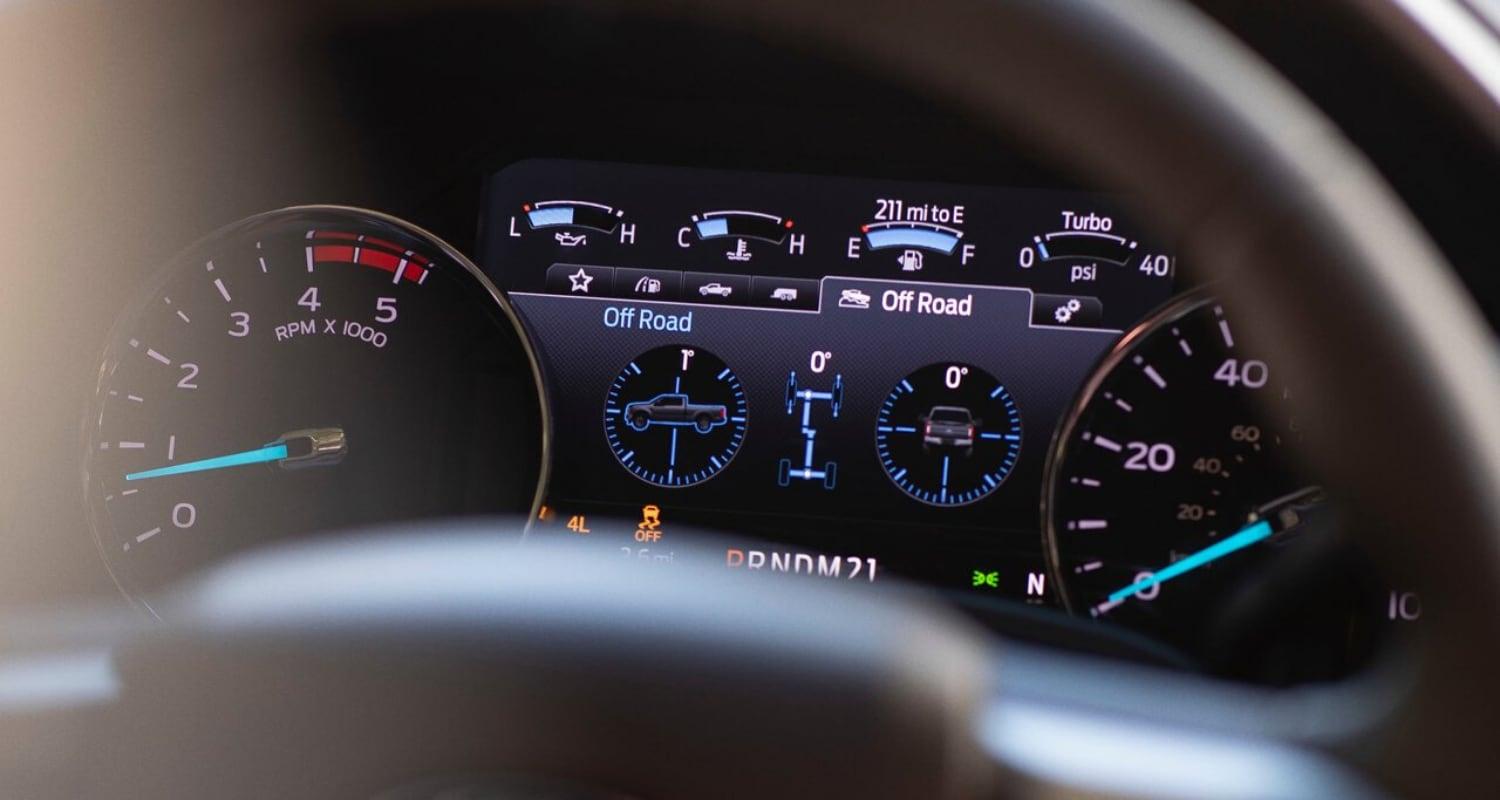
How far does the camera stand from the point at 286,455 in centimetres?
242

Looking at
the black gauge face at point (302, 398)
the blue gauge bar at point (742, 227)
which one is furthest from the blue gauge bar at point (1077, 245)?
the black gauge face at point (302, 398)

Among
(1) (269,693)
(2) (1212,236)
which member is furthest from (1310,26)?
(1) (269,693)

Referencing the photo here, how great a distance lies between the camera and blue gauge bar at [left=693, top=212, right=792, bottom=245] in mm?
2602

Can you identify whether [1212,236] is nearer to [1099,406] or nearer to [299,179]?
[1099,406]

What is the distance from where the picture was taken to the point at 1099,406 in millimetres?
2523

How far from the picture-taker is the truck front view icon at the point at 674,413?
2.57m

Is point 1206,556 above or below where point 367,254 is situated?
below

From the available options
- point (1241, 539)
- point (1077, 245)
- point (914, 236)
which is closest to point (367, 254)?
point (914, 236)

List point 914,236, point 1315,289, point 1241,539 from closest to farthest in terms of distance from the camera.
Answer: point 1315,289 < point 1241,539 < point 914,236

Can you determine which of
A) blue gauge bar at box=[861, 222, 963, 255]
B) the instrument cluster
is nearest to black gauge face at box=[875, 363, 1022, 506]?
the instrument cluster

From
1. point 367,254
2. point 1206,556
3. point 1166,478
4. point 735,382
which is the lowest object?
point 1206,556

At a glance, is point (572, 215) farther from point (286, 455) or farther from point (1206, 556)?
point (1206, 556)

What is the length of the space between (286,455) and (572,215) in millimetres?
569

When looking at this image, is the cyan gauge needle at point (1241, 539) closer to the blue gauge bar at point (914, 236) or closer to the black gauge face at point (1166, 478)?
the black gauge face at point (1166, 478)
